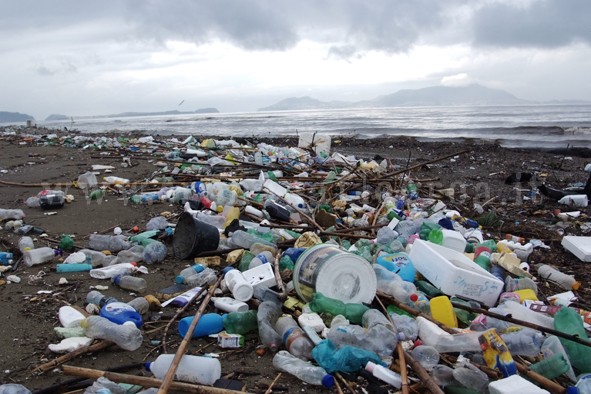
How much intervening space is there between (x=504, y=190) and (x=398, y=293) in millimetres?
5254

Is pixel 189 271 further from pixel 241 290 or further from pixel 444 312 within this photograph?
pixel 444 312

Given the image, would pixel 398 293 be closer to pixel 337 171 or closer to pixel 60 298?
pixel 60 298

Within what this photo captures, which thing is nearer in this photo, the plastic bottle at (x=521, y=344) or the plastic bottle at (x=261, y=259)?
the plastic bottle at (x=521, y=344)

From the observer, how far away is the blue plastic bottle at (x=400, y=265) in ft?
9.89

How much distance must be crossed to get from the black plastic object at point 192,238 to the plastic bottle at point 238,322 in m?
1.13

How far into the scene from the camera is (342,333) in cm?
214

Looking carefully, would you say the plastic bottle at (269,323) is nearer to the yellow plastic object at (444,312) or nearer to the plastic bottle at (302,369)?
the plastic bottle at (302,369)

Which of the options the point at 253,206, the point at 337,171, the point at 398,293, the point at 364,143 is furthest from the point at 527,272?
the point at 364,143

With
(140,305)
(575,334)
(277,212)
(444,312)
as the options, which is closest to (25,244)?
(140,305)

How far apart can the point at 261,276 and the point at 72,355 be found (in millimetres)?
1163

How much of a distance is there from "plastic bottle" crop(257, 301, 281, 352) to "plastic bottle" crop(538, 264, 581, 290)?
218 cm

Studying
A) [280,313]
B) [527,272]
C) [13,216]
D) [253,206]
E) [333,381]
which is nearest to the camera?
[333,381]

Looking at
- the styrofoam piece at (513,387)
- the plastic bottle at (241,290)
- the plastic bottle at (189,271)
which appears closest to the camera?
the styrofoam piece at (513,387)

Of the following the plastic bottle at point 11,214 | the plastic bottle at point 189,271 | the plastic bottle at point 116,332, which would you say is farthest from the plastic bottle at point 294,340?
the plastic bottle at point 11,214
